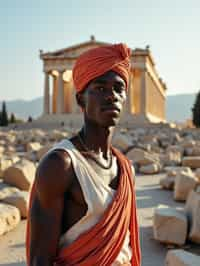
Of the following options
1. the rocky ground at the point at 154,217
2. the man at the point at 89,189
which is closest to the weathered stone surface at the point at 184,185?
the rocky ground at the point at 154,217

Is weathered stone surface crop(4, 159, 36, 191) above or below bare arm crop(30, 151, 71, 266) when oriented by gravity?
below

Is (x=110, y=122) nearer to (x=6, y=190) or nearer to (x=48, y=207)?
(x=48, y=207)

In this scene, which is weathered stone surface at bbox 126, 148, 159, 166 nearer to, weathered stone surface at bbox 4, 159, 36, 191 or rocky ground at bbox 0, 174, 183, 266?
rocky ground at bbox 0, 174, 183, 266

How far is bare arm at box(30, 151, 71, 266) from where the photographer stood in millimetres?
1528

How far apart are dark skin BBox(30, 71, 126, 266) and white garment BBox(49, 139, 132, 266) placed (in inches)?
0.8

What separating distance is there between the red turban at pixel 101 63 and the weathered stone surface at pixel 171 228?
314 centimetres

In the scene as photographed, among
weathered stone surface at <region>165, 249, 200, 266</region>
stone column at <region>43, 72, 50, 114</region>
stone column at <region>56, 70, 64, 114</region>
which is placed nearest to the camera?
weathered stone surface at <region>165, 249, 200, 266</region>

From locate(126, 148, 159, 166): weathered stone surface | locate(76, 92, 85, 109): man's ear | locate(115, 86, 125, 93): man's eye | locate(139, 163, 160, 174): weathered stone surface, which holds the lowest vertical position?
locate(139, 163, 160, 174): weathered stone surface

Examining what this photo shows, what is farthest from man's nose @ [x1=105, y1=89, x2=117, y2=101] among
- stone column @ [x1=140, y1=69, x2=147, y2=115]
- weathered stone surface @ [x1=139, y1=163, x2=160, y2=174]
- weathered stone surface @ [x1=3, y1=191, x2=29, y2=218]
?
stone column @ [x1=140, y1=69, x2=147, y2=115]

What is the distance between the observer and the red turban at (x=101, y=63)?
1695mm

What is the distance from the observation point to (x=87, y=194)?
62.9 inches

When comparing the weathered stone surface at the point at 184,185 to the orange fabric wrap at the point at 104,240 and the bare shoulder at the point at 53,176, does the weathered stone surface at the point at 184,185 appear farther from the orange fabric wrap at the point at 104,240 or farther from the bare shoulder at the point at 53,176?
the bare shoulder at the point at 53,176

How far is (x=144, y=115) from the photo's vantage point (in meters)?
40.6

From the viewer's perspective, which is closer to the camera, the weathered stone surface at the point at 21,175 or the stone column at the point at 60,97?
the weathered stone surface at the point at 21,175
